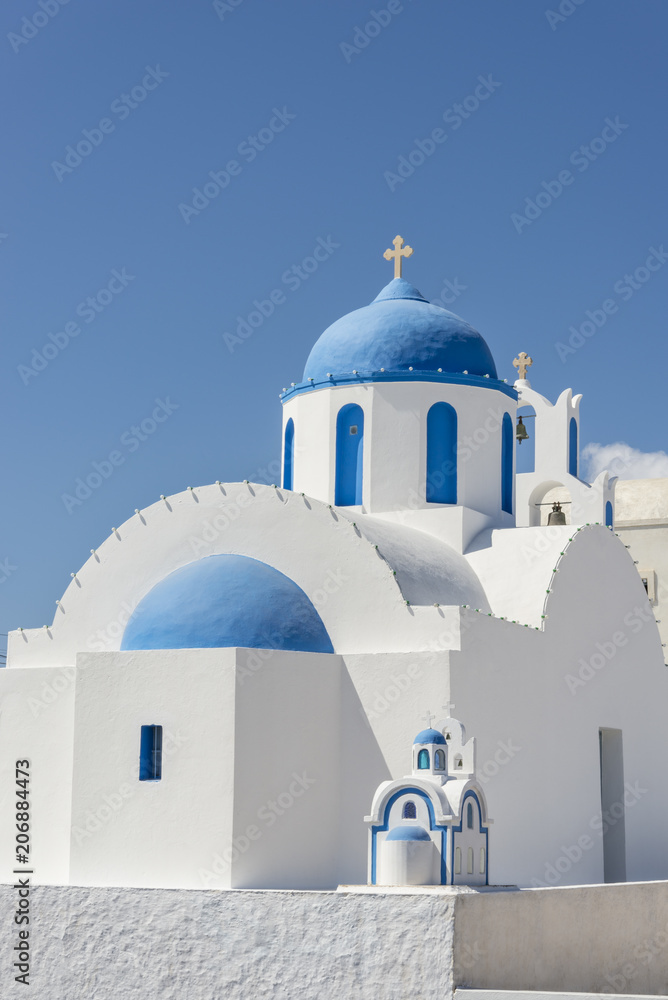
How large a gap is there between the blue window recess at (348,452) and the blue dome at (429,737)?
476 centimetres

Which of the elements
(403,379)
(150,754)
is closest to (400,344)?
(403,379)

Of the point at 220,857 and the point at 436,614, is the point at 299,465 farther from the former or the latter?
the point at 220,857

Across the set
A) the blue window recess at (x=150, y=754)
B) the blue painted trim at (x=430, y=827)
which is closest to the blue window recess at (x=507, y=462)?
the blue window recess at (x=150, y=754)

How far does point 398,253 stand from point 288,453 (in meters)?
2.84

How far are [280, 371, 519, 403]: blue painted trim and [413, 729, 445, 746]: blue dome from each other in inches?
209

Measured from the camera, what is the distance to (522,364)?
60.3 feet

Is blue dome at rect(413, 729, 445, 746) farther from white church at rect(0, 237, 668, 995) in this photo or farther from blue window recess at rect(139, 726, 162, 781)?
blue window recess at rect(139, 726, 162, 781)

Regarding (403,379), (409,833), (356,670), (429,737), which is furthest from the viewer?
(403,379)

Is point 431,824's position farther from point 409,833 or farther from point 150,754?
point 150,754

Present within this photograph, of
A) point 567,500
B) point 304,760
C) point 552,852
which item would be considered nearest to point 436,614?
point 304,760

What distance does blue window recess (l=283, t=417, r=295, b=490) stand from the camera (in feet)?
50.3

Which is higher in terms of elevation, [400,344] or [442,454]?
[400,344]

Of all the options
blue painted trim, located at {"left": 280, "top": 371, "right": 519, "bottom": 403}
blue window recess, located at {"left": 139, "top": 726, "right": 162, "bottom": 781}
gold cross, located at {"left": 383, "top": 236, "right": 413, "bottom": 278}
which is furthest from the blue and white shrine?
gold cross, located at {"left": 383, "top": 236, "right": 413, "bottom": 278}

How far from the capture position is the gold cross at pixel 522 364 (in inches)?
723
